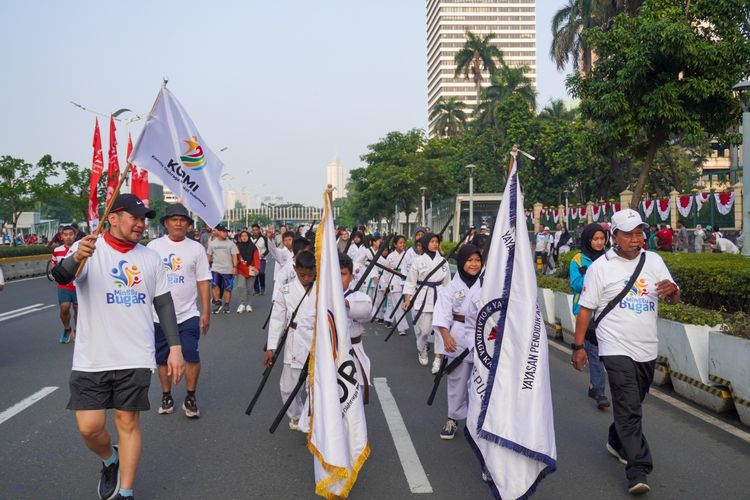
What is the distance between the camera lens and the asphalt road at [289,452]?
14.8 ft

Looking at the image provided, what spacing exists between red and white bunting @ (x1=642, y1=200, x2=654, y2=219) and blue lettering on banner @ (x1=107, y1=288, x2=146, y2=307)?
29687 millimetres

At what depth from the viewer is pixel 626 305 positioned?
4.74m

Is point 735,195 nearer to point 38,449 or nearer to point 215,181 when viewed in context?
point 215,181

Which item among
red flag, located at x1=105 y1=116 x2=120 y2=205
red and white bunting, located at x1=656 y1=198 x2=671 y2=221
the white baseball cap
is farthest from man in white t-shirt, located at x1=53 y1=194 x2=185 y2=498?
red and white bunting, located at x1=656 y1=198 x2=671 y2=221

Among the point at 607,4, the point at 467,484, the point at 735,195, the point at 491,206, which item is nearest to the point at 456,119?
the point at 491,206

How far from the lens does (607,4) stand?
1297 inches

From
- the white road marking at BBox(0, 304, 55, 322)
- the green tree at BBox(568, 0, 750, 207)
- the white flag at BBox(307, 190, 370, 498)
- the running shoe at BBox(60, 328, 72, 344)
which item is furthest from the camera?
the green tree at BBox(568, 0, 750, 207)

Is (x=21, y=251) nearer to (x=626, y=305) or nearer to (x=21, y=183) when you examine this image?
(x=21, y=183)

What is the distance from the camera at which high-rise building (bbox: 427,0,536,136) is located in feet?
496

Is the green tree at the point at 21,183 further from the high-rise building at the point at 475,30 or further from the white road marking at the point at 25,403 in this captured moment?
the high-rise building at the point at 475,30

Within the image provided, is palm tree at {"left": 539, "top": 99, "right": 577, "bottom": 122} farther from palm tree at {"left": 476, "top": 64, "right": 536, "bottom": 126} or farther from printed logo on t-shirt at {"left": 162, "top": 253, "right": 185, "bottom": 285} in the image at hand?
printed logo on t-shirt at {"left": 162, "top": 253, "right": 185, "bottom": 285}

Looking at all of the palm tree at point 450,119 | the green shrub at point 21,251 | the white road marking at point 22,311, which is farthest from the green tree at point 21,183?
the palm tree at point 450,119

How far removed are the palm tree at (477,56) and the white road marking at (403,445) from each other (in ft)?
198

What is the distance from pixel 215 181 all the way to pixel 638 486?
449 cm
